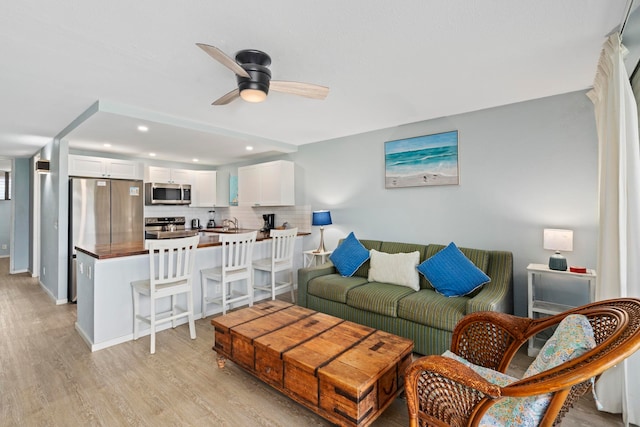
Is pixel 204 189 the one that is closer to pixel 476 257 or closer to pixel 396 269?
pixel 396 269

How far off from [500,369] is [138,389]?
97.7 inches

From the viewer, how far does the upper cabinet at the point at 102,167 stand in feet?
14.8

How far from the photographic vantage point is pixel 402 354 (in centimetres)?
192

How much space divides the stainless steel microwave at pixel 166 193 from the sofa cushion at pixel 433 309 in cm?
487

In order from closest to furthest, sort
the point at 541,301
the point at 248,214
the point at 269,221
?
the point at 541,301
the point at 269,221
the point at 248,214

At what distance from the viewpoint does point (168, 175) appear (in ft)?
19.1

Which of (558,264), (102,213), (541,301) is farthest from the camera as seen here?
(102,213)

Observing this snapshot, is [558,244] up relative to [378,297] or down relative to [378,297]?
up

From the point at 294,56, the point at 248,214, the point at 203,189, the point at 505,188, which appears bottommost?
the point at 248,214

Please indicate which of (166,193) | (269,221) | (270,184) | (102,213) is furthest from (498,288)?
(166,193)

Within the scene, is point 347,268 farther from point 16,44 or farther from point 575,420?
point 16,44

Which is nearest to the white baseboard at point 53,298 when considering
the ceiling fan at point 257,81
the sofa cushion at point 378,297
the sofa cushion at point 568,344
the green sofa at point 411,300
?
the green sofa at point 411,300

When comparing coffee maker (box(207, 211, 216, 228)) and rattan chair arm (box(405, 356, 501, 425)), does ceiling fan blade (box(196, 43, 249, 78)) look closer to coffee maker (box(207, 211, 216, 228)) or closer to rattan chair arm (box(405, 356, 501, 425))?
rattan chair arm (box(405, 356, 501, 425))

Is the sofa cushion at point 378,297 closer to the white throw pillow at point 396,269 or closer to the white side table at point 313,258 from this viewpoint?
the white throw pillow at point 396,269
